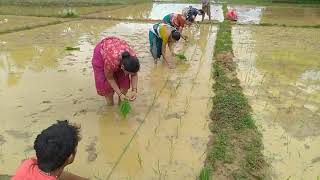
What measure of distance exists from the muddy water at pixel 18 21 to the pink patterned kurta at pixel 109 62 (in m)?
6.92

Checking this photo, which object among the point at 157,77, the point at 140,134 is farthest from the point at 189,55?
the point at 140,134

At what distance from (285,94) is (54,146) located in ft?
14.2

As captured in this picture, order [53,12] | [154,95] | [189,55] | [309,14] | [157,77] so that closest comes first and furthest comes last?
1. [154,95]
2. [157,77]
3. [189,55]
4. [53,12]
5. [309,14]

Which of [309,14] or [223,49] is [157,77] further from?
[309,14]

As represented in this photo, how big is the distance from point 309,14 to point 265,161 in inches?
567

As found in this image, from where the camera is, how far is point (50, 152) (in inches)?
100

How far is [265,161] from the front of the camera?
408 centimetres

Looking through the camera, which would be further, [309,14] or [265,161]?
[309,14]

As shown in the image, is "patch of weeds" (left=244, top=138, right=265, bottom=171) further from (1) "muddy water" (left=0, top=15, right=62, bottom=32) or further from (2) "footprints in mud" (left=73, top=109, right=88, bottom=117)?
(1) "muddy water" (left=0, top=15, right=62, bottom=32)

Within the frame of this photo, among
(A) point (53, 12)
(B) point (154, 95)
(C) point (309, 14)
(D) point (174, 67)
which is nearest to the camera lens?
(B) point (154, 95)

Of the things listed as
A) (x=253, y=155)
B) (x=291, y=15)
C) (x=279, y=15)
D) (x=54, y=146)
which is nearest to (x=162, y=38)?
(x=253, y=155)

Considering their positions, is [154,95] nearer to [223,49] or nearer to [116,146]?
[116,146]

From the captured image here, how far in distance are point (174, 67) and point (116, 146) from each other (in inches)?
137

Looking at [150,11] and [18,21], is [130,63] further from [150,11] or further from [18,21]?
[150,11]
